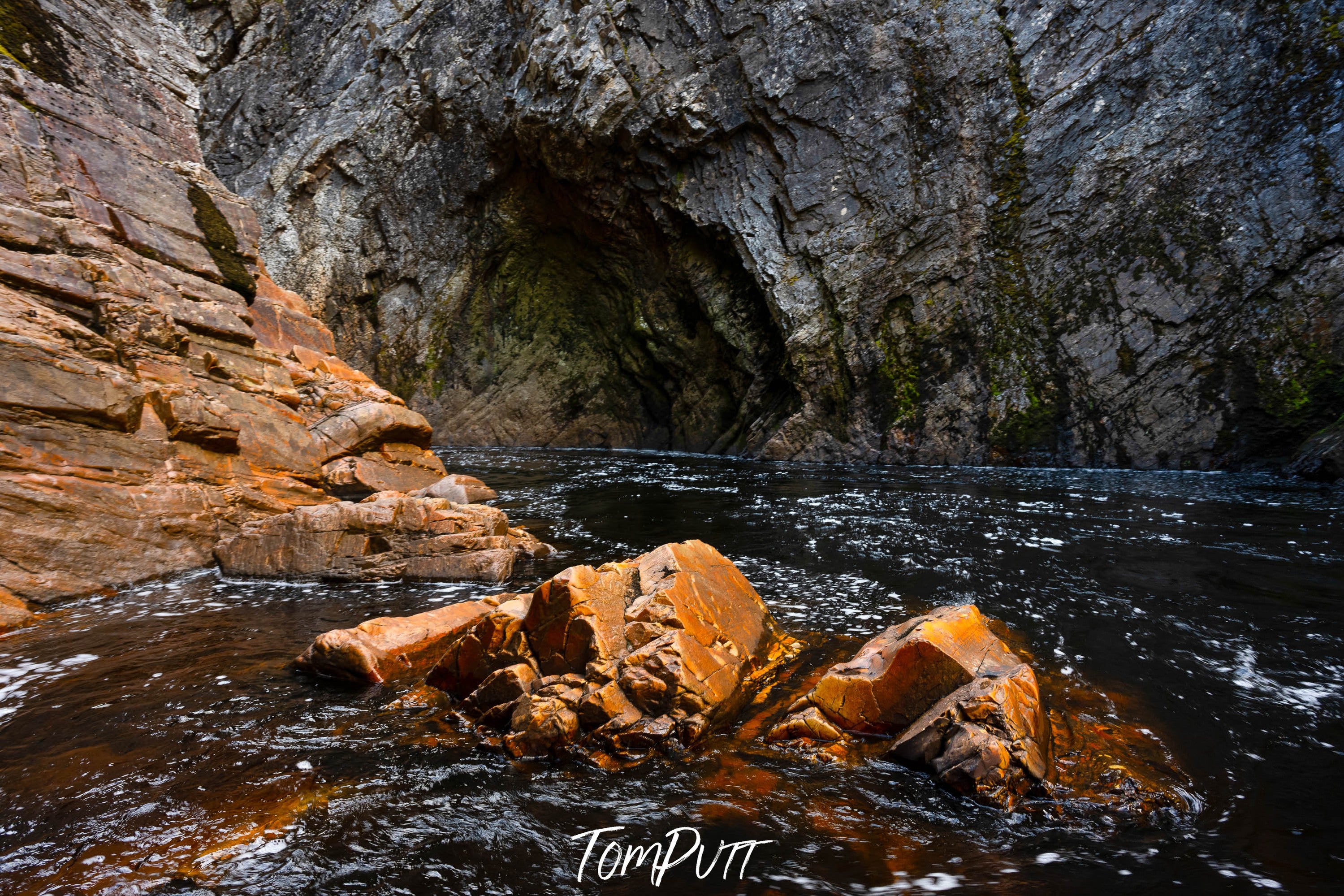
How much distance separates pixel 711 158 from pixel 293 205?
22.1 metres

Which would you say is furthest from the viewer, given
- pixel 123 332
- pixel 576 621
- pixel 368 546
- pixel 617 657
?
pixel 123 332

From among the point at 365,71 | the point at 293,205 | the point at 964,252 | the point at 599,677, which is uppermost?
the point at 365,71

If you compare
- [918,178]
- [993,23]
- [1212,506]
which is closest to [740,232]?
[918,178]

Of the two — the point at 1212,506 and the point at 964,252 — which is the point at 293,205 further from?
the point at 1212,506

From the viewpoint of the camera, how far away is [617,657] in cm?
486

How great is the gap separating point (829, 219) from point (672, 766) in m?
20.5

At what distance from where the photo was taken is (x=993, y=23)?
20.1 meters

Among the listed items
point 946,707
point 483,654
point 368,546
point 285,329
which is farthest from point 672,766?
point 285,329

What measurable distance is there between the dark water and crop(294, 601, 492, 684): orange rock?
0.67 ft

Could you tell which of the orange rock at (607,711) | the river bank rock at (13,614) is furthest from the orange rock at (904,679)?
the river bank rock at (13,614)

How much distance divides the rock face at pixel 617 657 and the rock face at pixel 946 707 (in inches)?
26.7

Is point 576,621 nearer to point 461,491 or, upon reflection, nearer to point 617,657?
point 617,657

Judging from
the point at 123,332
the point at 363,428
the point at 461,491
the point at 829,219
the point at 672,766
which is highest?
the point at 829,219

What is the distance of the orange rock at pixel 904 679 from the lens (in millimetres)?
4422
